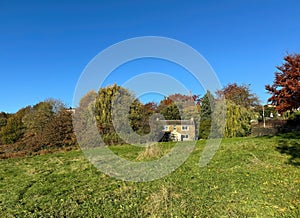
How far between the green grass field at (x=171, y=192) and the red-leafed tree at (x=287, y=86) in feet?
21.1

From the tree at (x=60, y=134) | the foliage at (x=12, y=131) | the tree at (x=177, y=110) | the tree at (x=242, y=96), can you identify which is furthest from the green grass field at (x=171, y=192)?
Result: the tree at (x=242, y=96)

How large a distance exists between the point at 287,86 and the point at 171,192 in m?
9.77

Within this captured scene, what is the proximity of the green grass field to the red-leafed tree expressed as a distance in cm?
642

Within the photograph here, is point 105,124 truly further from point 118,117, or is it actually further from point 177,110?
point 177,110

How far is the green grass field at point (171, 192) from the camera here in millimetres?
3670

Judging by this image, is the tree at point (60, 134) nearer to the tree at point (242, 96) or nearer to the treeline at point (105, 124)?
the treeline at point (105, 124)

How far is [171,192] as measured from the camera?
437 cm

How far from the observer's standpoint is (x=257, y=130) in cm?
1959

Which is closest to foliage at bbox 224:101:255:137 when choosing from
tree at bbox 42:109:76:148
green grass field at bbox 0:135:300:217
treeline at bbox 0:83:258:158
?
treeline at bbox 0:83:258:158

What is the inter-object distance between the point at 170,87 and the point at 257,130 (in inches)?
522

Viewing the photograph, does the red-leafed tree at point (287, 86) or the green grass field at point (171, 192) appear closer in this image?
the green grass field at point (171, 192)

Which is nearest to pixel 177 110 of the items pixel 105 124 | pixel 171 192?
pixel 105 124

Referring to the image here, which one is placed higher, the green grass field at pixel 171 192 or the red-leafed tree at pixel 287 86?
the red-leafed tree at pixel 287 86

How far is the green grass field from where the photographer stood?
12.0 ft
